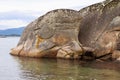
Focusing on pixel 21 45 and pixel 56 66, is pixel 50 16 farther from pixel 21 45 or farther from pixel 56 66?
pixel 56 66

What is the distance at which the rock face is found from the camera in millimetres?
43719

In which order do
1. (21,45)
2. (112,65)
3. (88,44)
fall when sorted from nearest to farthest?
(112,65)
(88,44)
(21,45)

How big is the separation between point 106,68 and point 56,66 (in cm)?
515

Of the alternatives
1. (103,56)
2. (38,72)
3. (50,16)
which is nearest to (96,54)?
(103,56)

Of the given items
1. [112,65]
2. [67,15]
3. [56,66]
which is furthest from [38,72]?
[67,15]

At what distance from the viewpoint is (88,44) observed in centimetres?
4691

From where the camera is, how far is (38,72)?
104 feet

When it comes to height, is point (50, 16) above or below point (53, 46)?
above

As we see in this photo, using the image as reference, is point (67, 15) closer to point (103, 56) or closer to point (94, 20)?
point (94, 20)

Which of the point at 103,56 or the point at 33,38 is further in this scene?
the point at 33,38

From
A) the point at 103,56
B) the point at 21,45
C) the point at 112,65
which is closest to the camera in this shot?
the point at 112,65

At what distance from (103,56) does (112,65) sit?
21.4 feet

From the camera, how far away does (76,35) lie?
46.1 metres

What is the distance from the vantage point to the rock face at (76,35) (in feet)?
143
